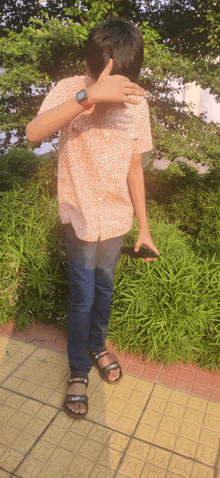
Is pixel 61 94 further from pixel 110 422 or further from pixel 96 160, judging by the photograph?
pixel 110 422

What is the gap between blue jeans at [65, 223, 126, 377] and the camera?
2.10m

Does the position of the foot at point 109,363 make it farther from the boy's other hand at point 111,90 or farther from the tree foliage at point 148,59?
the tree foliage at point 148,59

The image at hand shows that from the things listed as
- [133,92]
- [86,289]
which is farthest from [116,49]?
[86,289]

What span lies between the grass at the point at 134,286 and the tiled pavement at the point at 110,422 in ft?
0.62

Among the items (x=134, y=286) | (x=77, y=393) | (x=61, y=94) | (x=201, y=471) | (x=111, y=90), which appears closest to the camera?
(x=111, y=90)

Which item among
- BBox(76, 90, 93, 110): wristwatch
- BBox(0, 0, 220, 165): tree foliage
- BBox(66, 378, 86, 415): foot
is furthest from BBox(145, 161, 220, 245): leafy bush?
BBox(76, 90, 93, 110): wristwatch

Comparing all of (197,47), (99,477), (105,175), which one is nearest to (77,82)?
(105,175)

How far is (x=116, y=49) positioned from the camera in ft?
5.40

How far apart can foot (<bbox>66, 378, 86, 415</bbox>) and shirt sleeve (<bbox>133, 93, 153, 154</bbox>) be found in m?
1.46

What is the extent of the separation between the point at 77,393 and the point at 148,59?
2819 millimetres

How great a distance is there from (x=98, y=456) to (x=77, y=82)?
1947 mm

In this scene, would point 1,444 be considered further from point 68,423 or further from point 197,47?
point 197,47

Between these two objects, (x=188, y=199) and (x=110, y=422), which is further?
(x=188, y=199)

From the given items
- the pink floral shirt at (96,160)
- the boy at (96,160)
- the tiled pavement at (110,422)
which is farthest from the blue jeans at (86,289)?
the tiled pavement at (110,422)
